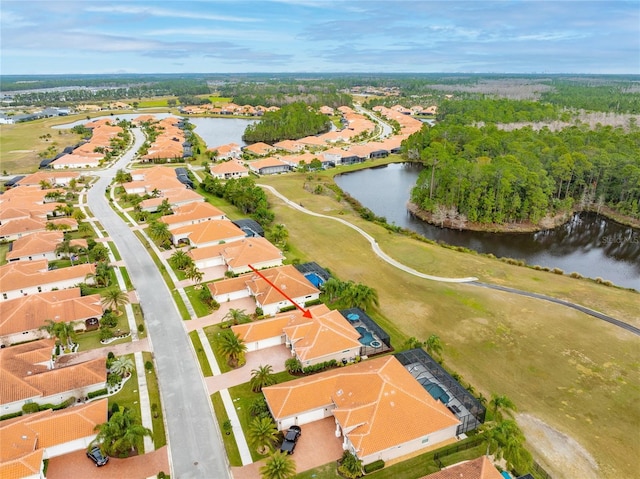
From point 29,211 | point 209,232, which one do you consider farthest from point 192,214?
point 29,211

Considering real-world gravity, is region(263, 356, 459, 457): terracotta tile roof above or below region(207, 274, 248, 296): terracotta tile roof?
above

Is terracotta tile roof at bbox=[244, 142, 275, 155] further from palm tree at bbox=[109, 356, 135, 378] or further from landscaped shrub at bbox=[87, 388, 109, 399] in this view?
landscaped shrub at bbox=[87, 388, 109, 399]

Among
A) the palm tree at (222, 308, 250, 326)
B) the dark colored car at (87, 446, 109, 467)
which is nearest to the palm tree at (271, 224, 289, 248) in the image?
the palm tree at (222, 308, 250, 326)

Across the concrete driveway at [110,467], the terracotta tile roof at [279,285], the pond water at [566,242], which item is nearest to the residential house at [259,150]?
the pond water at [566,242]

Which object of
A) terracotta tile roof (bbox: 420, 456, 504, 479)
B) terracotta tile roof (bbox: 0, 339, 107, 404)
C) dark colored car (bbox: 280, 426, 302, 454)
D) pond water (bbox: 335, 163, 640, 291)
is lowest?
pond water (bbox: 335, 163, 640, 291)

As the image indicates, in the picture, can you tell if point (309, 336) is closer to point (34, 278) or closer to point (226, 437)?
point (226, 437)

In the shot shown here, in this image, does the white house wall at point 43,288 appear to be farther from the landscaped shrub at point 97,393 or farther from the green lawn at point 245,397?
the green lawn at point 245,397

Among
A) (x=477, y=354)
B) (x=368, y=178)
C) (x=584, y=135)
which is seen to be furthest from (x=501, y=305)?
(x=584, y=135)
